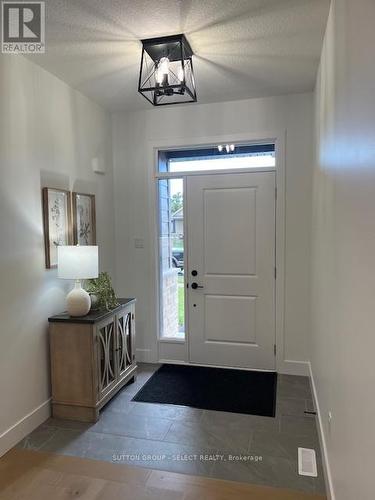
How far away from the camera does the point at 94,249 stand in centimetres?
296

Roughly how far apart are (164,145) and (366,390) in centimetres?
325

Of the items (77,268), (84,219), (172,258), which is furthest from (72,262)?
(172,258)

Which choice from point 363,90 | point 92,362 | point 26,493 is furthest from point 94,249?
point 363,90

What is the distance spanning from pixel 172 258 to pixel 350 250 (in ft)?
8.88

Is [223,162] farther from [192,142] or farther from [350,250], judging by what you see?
[350,250]

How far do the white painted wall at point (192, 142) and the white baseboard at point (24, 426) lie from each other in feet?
4.47

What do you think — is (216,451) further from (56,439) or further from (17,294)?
(17,294)

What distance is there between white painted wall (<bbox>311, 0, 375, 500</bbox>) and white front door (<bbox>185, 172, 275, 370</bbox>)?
4.62ft

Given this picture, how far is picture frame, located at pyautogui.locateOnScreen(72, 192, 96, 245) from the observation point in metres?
3.35

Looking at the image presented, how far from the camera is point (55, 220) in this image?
3035mm

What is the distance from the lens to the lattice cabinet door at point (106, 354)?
292cm

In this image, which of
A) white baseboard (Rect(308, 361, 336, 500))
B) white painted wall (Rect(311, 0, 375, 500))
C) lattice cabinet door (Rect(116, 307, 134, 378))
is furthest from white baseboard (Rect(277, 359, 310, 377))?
lattice cabinet door (Rect(116, 307, 134, 378))

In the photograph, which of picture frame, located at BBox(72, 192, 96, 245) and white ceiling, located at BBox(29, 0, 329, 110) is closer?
white ceiling, located at BBox(29, 0, 329, 110)

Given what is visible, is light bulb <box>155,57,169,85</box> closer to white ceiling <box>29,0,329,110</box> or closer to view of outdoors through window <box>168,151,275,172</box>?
white ceiling <box>29,0,329,110</box>
